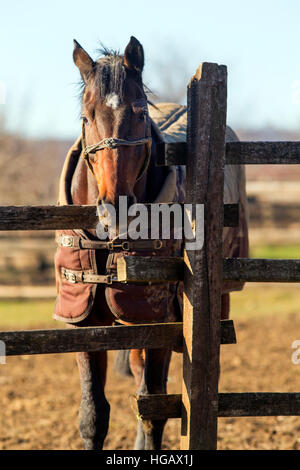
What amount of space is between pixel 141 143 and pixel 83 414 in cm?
177

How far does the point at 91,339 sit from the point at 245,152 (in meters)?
1.16

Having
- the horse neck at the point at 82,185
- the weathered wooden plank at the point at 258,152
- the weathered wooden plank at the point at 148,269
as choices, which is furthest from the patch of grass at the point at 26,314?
the weathered wooden plank at the point at 258,152

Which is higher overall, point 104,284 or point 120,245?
point 120,245

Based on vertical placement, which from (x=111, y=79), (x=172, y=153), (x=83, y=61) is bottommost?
(x=172, y=153)

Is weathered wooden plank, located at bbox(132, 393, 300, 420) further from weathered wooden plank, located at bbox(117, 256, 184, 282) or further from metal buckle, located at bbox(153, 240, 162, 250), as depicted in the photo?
metal buckle, located at bbox(153, 240, 162, 250)

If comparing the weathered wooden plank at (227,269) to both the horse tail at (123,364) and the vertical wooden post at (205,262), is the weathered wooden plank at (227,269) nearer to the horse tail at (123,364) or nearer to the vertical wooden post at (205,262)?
the vertical wooden post at (205,262)

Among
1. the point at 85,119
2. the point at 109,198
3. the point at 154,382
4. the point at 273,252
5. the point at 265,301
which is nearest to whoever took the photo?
the point at 109,198

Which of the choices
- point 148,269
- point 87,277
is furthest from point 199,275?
point 87,277

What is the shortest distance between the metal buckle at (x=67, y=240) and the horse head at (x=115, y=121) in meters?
0.46

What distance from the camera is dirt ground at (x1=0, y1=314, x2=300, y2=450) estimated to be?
4.85 metres

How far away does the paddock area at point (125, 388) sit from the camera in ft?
16.0

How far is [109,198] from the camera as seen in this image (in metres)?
2.95

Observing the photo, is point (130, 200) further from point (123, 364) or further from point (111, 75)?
point (123, 364)
